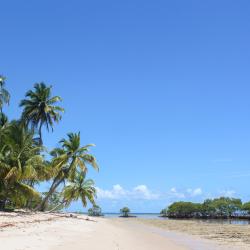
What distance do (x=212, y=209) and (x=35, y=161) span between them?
110037mm

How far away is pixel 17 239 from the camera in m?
15.1

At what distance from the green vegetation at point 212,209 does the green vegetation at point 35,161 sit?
7840 cm

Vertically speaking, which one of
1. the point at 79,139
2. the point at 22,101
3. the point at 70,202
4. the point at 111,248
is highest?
the point at 22,101

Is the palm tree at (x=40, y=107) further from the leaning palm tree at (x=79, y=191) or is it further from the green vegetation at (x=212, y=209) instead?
the green vegetation at (x=212, y=209)

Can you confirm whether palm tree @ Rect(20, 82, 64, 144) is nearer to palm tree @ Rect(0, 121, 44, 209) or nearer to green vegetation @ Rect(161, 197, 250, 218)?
palm tree @ Rect(0, 121, 44, 209)

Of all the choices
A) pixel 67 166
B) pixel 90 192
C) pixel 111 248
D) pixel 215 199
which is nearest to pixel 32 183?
pixel 67 166

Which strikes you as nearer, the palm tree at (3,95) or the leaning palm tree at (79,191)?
the palm tree at (3,95)

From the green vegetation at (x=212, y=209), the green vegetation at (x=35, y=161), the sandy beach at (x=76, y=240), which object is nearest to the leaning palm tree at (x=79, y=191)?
the green vegetation at (x=35, y=161)

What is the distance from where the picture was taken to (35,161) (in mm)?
38531

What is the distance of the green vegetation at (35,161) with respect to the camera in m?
37.3

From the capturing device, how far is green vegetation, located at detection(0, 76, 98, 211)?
37344 mm

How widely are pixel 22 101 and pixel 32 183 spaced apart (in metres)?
12.0

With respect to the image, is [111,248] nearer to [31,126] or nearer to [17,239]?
[17,239]

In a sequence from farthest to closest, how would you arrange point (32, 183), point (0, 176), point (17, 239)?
point (32, 183)
point (0, 176)
point (17, 239)
